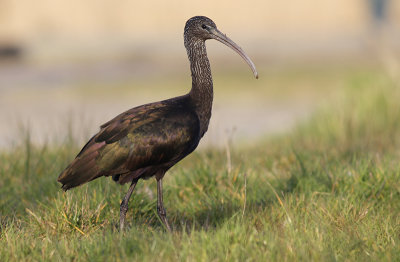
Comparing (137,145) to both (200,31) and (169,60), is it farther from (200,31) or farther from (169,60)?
(169,60)

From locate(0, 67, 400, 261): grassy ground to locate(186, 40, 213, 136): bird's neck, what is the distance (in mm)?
710

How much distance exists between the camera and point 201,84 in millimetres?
5219

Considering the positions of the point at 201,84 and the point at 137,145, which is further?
the point at 201,84

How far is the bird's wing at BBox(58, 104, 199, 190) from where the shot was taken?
4902 millimetres

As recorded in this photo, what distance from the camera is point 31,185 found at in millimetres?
6195

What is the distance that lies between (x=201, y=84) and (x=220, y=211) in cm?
104

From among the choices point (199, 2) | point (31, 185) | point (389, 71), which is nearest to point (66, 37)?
point (199, 2)

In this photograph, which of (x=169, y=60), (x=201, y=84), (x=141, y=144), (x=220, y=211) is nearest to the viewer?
(x=141, y=144)

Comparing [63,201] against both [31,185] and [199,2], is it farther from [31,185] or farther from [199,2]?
[199,2]

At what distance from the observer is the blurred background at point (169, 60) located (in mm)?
13797

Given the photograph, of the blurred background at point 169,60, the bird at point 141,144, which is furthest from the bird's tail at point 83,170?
the blurred background at point 169,60

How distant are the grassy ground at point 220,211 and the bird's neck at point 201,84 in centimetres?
71

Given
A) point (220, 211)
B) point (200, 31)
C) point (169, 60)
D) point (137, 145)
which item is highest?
point (200, 31)

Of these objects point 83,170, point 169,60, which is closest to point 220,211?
point 83,170
